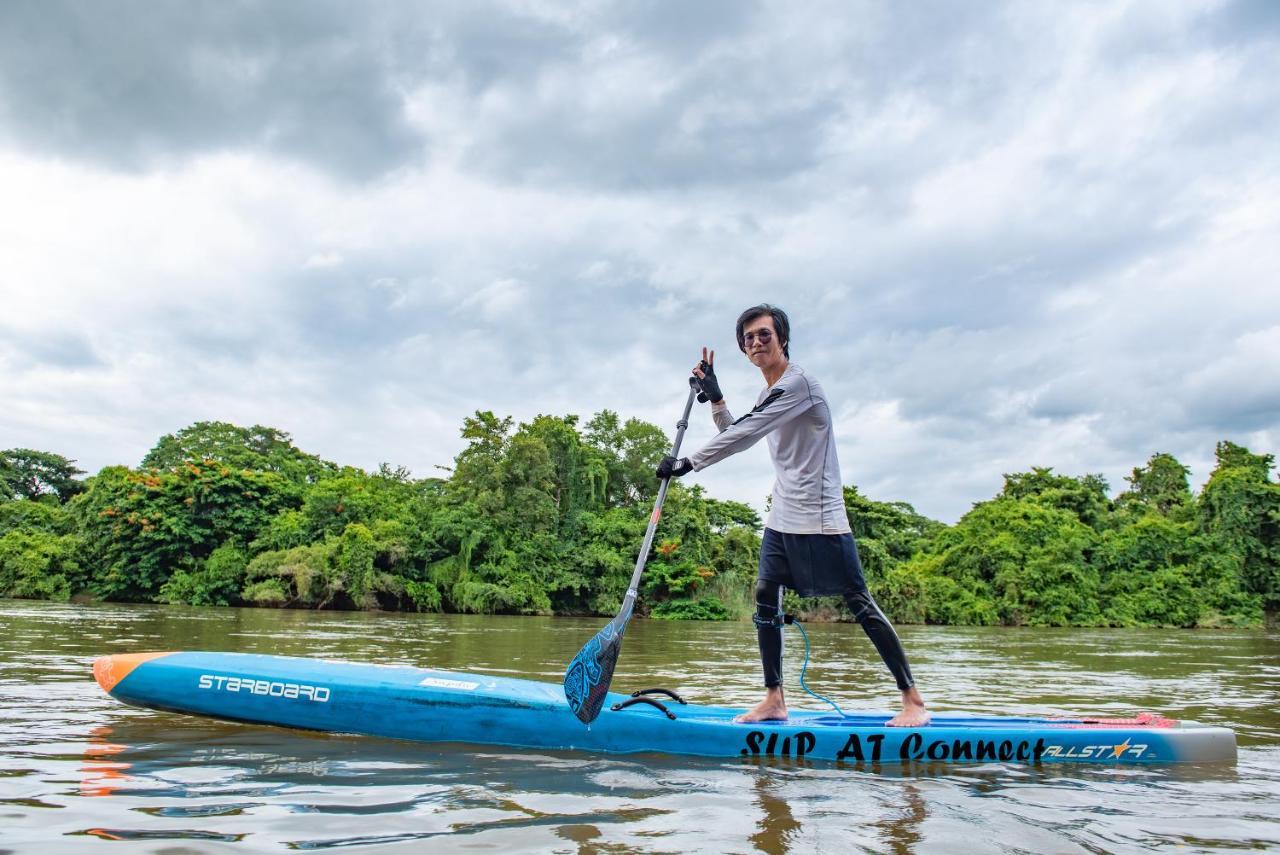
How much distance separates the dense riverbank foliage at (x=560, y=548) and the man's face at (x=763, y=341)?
2555cm

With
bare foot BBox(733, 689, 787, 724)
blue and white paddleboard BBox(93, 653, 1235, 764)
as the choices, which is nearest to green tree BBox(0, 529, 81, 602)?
blue and white paddleboard BBox(93, 653, 1235, 764)

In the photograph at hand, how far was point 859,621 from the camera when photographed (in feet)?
12.8

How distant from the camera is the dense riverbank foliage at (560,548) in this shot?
2923 cm

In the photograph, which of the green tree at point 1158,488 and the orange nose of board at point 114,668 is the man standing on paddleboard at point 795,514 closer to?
the orange nose of board at point 114,668

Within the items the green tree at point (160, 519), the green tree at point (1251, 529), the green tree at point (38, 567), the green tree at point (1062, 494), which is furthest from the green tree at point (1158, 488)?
the green tree at point (38, 567)

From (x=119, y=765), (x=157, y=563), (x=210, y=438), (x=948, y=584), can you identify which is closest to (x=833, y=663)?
(x=119, y=765)

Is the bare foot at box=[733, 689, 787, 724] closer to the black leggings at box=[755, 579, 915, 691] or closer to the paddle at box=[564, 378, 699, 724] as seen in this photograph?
the black leggings at box=[755, 579, 915, 691]

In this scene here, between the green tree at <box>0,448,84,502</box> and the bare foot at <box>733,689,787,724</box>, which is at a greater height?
the green tree at <box>0,448,84,502</box>

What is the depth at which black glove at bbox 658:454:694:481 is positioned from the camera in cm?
369

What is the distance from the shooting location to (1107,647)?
14.6 metres

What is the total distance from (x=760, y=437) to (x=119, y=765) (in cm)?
286

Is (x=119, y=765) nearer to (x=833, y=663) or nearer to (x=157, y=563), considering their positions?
(x=833, y=663)

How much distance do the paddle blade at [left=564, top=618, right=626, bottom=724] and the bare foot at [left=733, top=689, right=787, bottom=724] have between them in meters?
0.70

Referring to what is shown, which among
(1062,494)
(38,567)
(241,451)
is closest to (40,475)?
(241,451)
